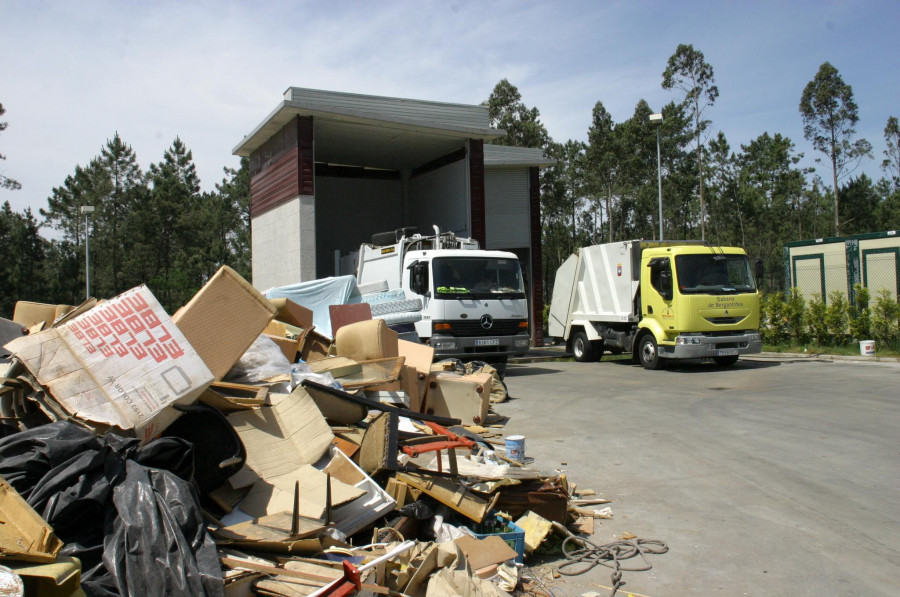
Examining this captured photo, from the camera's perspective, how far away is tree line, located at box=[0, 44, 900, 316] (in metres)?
42.5

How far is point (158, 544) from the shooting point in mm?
2998

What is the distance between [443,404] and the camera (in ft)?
28.1

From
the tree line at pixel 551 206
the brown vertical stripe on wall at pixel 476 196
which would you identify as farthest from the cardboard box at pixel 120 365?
the tree line at pixel 551 206

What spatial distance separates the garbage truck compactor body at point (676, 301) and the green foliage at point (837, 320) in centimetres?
456

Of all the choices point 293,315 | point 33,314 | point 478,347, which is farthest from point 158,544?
point 478,347

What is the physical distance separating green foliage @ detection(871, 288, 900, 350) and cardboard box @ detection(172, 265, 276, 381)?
55.1 ft

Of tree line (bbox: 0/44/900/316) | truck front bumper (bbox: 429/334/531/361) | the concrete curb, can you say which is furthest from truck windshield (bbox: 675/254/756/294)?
tree line (bbox: 0/44/900/316)

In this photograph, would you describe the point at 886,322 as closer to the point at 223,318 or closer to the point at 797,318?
the point at 797,318

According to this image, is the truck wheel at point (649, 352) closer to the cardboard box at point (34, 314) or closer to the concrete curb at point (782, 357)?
the concrete curb at point (782, 357)

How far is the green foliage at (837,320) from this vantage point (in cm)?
1784

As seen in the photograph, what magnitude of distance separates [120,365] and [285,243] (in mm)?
14112

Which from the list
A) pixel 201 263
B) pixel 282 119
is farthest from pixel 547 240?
pixel 282 119

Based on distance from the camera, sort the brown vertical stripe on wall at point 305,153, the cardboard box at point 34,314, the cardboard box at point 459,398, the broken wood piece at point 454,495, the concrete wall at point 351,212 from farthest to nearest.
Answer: the concrete wall at point 351,212, the brown vertical stripe on wall at point 305,153, the cardboard box at point 34,314, the cardboard box at point 459,398, the broken wood piece at point 454,495

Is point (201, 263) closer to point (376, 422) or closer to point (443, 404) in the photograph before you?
point (443, 404)
